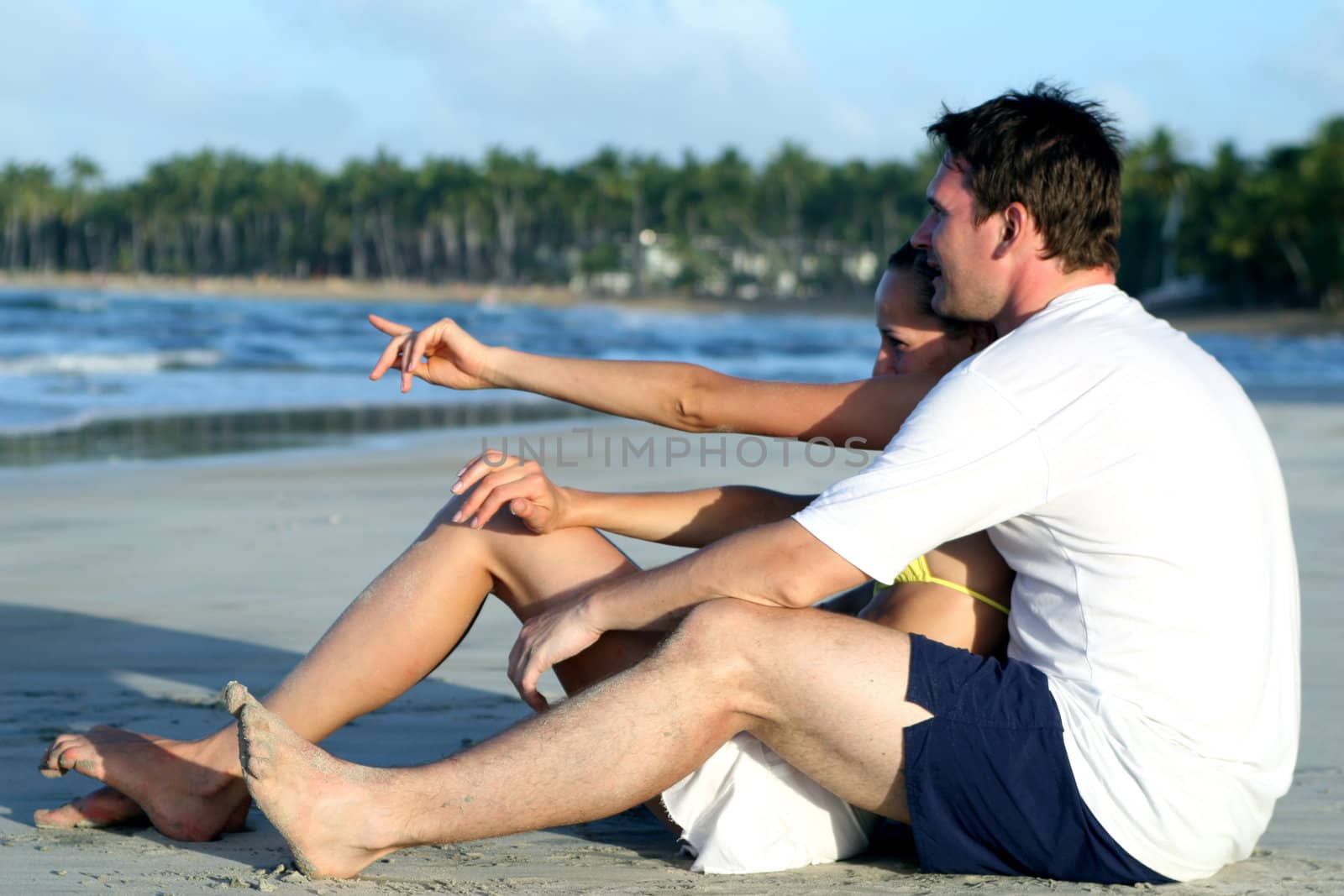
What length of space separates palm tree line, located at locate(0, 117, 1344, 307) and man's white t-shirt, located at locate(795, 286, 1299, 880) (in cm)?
5616

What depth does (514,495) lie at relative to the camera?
2.52 m

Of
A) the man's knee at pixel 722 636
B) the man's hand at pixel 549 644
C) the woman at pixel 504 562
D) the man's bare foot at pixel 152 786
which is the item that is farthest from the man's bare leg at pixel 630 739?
the man's bare foot at pixel 152 786

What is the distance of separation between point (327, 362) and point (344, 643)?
18607mm

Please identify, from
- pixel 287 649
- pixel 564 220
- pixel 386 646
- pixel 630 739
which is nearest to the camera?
pixel 630 739

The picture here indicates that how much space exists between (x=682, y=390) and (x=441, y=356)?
467 mm

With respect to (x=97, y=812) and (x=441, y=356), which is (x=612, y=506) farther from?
(x=97, y=812)

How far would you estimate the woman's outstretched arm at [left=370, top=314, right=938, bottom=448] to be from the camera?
2.71 meters

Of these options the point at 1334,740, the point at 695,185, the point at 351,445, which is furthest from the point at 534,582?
the point at 695,185

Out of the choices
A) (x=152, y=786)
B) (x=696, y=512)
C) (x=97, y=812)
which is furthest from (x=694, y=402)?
(x=97, y=812)

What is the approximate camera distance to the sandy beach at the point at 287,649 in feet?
8.04

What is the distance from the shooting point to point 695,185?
91812mm

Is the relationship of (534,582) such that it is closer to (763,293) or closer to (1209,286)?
(1209,286)

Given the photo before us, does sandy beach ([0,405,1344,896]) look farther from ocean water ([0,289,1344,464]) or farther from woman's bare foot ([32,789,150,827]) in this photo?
ocean water ([0,289,1344,464])

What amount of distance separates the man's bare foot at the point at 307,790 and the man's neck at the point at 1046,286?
1.22m
